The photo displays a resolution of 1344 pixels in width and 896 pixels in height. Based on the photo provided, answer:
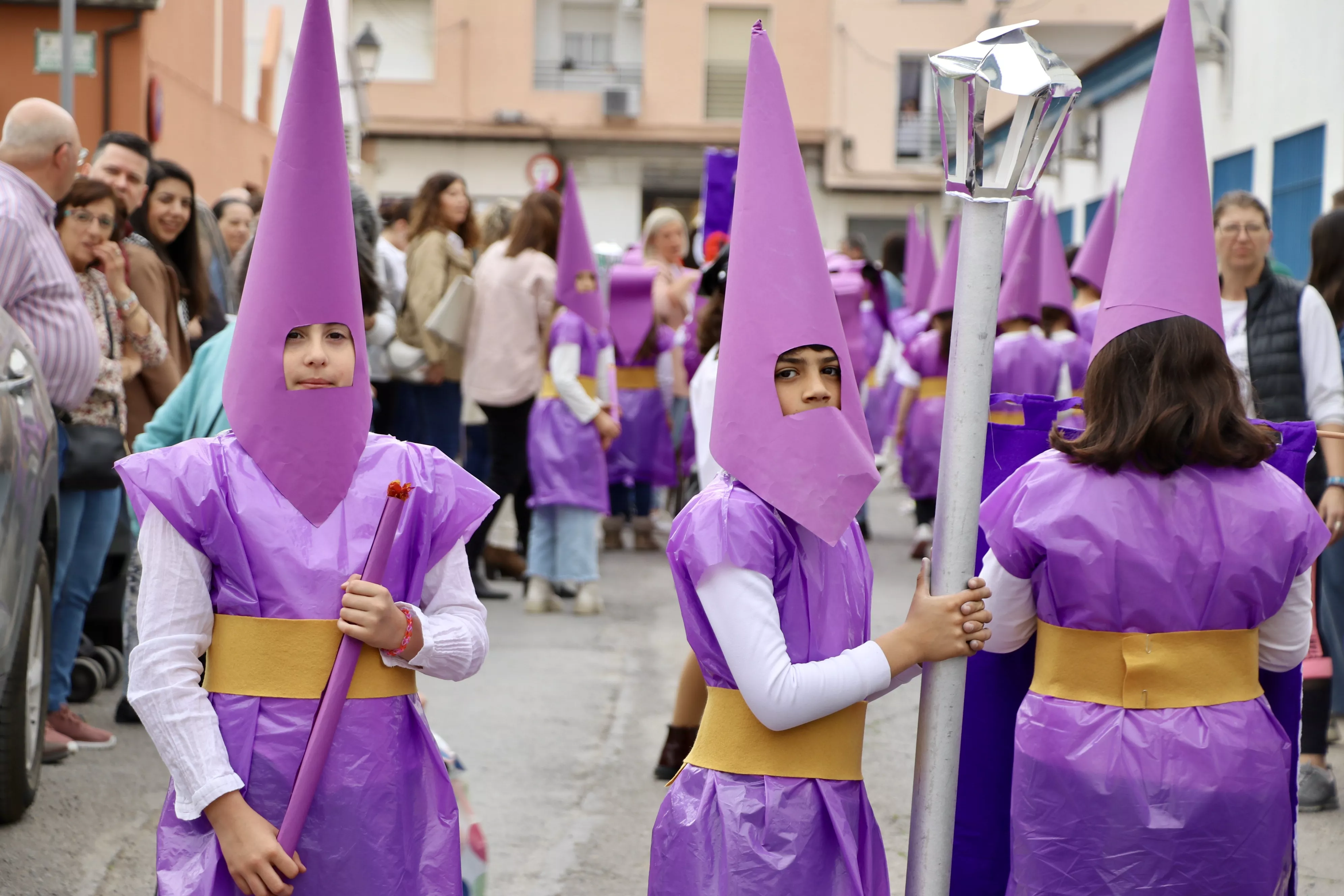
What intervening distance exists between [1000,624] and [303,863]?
4.32 feet

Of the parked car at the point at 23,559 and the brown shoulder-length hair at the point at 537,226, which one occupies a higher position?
the brown shoulder-length hair at the point at 537,226

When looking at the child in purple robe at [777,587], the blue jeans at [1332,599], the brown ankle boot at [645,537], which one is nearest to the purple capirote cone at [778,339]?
the child in purple robe at [777,587]

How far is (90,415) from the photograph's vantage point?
547 centimetres

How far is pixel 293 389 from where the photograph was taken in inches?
99.3

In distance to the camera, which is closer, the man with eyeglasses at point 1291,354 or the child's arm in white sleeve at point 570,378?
the man with eyeglasses at point 1291,354

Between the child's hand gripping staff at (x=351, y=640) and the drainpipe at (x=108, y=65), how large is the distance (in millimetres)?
12567

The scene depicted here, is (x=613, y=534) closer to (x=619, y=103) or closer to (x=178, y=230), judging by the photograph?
(x=178, y=230)

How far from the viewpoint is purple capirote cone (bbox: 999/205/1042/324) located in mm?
8875

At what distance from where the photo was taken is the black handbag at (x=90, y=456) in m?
5.30

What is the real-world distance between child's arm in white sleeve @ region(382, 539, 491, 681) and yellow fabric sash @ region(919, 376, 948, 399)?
7.44 meters

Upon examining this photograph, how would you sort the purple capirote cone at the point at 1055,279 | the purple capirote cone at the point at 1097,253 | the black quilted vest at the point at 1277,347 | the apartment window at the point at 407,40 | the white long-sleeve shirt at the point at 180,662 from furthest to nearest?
the apartment window at the point at 407,40
the purple capirote cone at the point at 1097,253
the purple capirote cone at the point at 1055,279
the black quilted vest at the point at 1277,347
the white long-sleeve shirt at the point at 180,662

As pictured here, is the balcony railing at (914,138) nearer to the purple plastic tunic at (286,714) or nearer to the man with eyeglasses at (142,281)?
the man with eyeglasses at (142,281)

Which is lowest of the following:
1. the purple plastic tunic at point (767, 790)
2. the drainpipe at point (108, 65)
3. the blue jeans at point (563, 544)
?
the blue jeans at point (563, 544)

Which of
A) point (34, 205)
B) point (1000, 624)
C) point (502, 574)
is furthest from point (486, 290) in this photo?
point (1000, 624)
